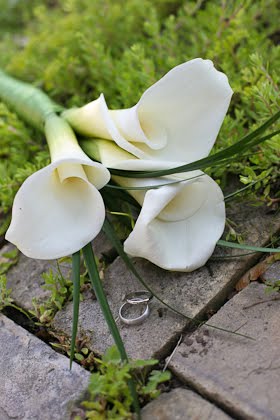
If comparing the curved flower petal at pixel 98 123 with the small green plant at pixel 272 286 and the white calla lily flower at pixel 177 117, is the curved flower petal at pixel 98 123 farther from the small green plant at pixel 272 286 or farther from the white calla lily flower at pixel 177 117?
→ the small green plant at pixel 272 286

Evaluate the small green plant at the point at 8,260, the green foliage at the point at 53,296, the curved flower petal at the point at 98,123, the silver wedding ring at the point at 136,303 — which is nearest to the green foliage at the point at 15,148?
the small green plant at the point at 8,260

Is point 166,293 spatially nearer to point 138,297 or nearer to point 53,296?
point 138,297

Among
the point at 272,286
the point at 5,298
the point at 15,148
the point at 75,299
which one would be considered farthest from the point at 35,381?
the point at 15,148

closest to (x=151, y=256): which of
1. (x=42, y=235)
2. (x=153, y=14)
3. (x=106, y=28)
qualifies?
(x=42, y=235)

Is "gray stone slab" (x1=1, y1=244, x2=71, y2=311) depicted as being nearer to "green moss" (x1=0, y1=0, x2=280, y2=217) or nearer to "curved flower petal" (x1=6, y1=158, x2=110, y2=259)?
"curved flower petal" (x1=6, y1=158, x2=110, y2=259)

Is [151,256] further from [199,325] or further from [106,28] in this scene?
[106,28]

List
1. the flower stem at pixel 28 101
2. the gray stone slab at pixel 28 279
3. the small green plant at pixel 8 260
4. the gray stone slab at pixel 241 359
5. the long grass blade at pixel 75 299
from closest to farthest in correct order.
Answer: the gray stone slab at pixel 241 359
the long grass blade at pixel 75 299
the gray stone slab at pixel 28 279
the small green plant at pixel 8 260
the flower stem at pixel 28 101
